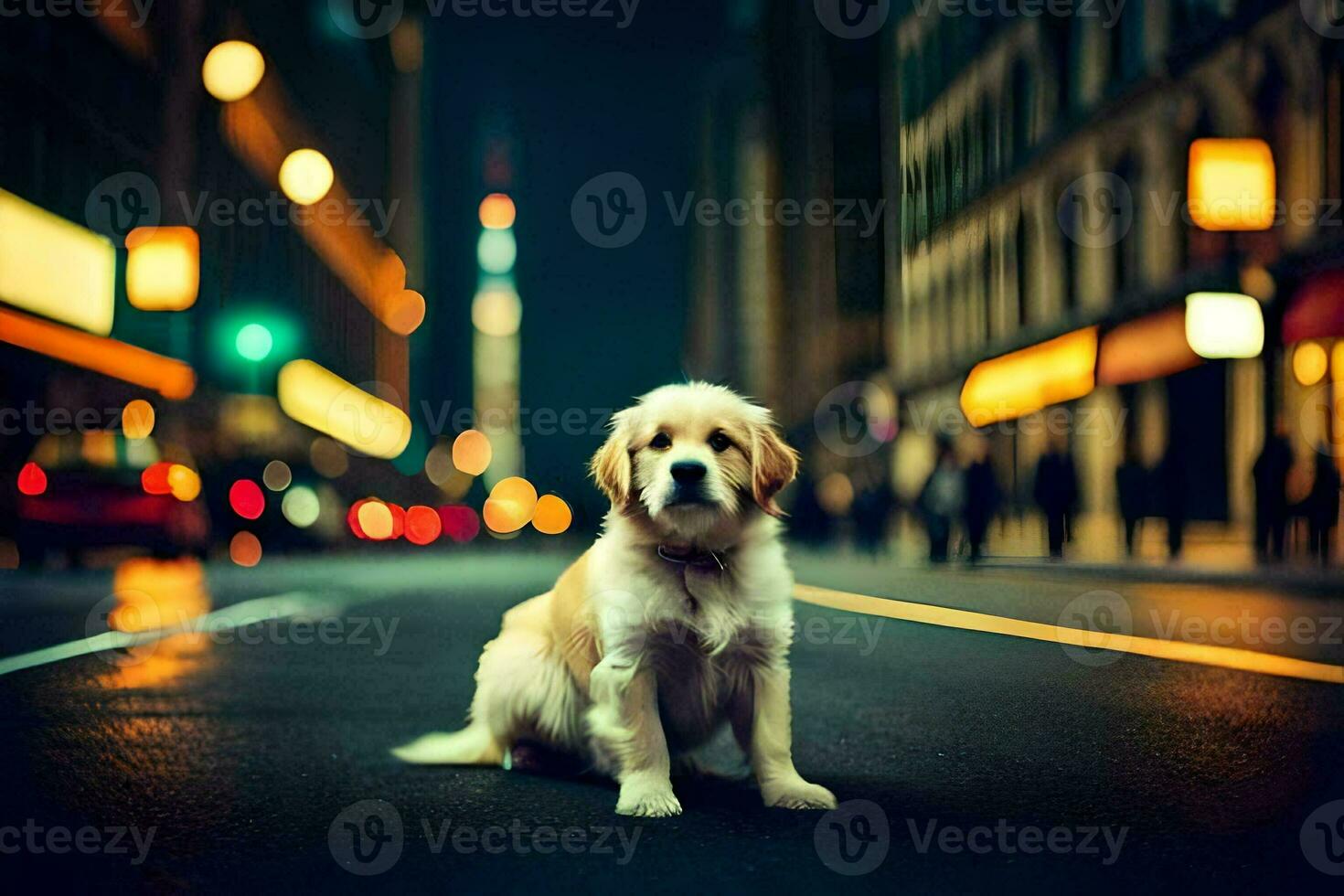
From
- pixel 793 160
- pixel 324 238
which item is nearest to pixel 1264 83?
pixel 793 160

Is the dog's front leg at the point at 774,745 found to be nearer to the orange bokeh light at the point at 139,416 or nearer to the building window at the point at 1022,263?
the building window at the point at 1022,263

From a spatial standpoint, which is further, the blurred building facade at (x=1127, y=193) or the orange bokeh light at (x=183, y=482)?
the blurred building facade at (x=1127, y=193)

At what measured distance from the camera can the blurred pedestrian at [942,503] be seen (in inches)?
819

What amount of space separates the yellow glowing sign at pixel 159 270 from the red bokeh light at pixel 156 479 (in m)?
21.4

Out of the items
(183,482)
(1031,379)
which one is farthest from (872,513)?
(183,482)

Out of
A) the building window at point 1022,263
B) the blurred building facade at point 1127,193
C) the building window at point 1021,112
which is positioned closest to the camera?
the blurred building facade at point 1127,193

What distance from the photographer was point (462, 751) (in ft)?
15.8

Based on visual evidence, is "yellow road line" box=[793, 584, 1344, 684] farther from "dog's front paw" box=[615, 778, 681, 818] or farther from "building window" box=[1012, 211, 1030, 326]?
"building window" box=[1012, 211, 1030, 326]

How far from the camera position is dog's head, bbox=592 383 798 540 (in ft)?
13.3

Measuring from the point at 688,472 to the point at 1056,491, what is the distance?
18.2 metres

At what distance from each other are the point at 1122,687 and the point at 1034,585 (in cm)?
903

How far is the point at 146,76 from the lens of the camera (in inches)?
1583

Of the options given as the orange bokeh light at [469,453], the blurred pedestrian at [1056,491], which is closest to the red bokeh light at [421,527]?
the blurred pedestrian at [1056,491]

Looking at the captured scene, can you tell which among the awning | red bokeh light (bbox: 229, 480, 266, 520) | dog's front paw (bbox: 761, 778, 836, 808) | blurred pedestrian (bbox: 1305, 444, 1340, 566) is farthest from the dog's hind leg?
red bokeh light (bbox: 229, 480, 266, 520)
